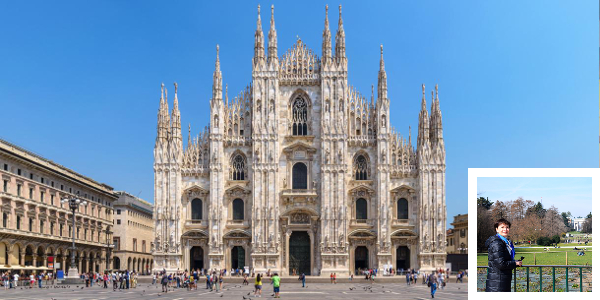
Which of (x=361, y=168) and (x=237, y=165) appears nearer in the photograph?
(x=361, y=168)

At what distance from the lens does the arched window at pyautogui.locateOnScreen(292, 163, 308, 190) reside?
2552 inches

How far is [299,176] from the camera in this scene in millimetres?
64938

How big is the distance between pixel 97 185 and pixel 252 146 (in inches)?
1278

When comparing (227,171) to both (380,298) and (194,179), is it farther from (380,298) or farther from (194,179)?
(380,298)

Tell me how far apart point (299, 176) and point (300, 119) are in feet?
17.1

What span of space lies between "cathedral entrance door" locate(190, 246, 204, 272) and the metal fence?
51.5 meters

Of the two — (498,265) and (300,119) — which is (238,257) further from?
(498,265)

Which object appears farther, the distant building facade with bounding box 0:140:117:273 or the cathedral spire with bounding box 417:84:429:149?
the cathedral spire with bounding box 417:84:429:149

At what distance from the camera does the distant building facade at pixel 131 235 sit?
96312mm

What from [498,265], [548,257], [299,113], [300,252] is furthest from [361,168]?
[498,265]

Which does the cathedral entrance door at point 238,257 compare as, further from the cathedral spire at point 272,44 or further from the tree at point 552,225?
the tree at point 552,225

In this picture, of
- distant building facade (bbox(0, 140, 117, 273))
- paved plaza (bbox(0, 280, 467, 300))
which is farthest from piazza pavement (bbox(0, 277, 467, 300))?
distant building facade (bbox(0, 140, 117, 273))

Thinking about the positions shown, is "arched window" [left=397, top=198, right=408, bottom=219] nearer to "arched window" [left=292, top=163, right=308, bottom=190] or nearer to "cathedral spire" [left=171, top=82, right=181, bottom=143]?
"arched window" [left=292, top=163, right=308, bottom=190]

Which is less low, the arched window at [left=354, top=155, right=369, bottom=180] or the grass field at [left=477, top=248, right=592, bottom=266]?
the arched window at [left=354, top=155, right=369, bottom=180]
